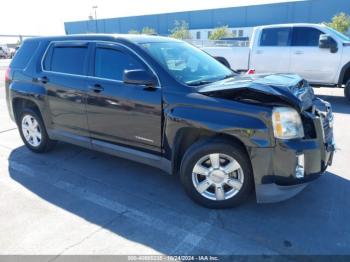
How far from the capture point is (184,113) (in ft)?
10.4

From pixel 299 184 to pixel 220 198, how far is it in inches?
31.6

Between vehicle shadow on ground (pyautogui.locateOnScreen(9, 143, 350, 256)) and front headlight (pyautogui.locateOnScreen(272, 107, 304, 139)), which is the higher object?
front headlight (pyautogui.locateOnScreen(272, 107, 304, 139))

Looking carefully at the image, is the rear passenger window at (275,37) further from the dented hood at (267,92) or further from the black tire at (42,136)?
the black tire at (42,136)

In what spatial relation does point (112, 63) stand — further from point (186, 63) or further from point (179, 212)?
point (179, 212)

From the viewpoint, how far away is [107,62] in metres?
3.82

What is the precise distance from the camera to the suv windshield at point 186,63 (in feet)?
11.5

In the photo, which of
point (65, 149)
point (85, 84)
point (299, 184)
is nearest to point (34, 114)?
point (65, 149)

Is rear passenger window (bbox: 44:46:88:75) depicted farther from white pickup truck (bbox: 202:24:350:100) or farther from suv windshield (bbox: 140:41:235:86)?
white pickup truck (bbox: 202:24:350:100)

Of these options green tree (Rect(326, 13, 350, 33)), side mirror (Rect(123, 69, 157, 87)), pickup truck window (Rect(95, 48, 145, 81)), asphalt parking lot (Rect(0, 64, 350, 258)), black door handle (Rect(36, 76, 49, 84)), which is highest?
green tree (Rect(326, 13, 350, 33))

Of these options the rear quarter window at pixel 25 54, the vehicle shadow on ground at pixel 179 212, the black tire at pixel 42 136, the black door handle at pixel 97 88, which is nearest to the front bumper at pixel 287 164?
the vehicle shadow on ground at pixel 179 212

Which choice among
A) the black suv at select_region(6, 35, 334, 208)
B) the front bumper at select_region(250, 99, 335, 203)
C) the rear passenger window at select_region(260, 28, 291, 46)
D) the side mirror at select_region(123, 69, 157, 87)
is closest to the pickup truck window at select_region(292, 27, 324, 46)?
the rear passenger window at select_region(260, 28, 291, 46)

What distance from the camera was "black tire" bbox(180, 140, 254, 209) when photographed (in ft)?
9.95

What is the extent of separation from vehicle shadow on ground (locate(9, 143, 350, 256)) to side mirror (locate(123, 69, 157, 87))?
132 cm

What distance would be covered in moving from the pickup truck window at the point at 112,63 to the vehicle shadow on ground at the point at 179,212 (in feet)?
4.44
